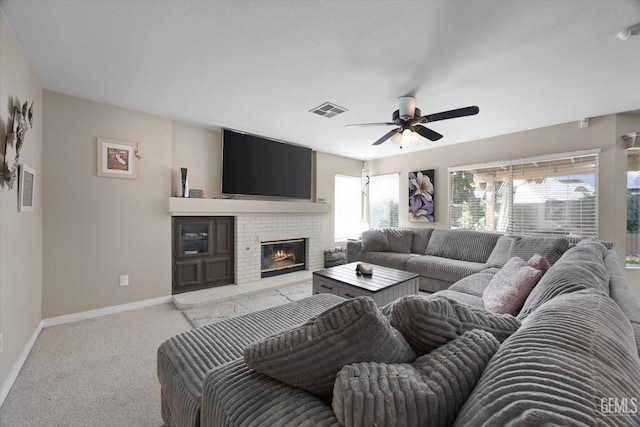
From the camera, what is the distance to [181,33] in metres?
1.78

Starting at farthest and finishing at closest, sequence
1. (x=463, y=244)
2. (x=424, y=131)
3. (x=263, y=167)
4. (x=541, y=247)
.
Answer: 1. (x=263, y=167)
2. (x=463, y=244)
3. (x=541, y=247)
4. (x=424, y=131)

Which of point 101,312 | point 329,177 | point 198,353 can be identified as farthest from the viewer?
point 329,177

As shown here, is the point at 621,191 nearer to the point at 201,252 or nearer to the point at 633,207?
the point at 633,207

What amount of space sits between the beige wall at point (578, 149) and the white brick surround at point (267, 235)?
238 centimetres

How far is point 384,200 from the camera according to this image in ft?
18.8

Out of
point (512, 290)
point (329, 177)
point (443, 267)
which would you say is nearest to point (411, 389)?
point (512, 290)

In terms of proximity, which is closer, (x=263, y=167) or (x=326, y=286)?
(x=326, y=286)

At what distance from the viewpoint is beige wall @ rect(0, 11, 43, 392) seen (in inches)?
66.6

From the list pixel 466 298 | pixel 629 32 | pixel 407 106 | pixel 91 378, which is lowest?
pixel 91 378

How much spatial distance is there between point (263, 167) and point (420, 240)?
3049mm

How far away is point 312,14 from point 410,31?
0.68m

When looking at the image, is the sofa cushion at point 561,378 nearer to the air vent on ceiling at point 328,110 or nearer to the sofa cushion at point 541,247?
the air vent on ceiling at point 328,110

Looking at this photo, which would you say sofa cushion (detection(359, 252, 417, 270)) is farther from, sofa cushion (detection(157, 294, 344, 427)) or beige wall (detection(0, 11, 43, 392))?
beige wall (detection(0, 11, 43, 392))

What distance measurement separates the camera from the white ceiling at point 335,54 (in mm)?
1578
